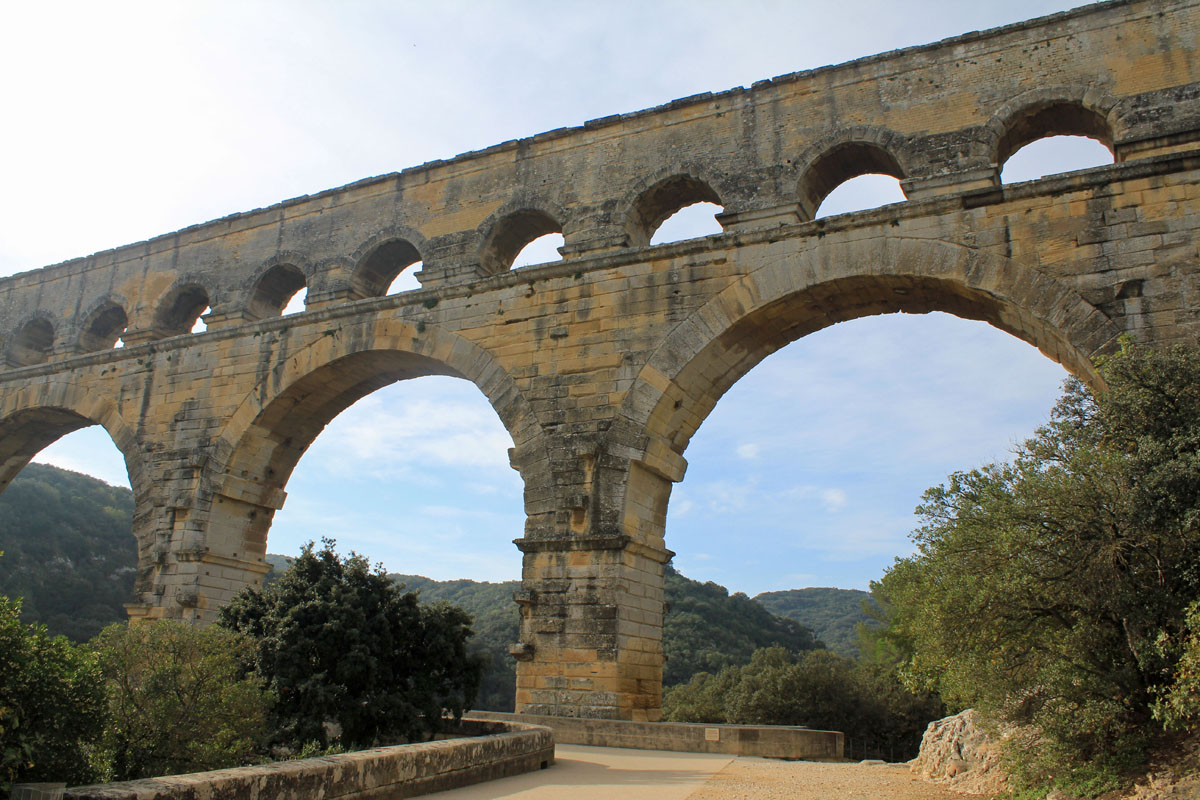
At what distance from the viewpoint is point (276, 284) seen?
13.0 metres

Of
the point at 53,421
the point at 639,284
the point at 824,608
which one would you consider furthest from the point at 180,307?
Answer: the point at 824,608

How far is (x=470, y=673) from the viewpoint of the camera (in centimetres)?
735

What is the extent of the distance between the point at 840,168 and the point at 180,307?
32.5 ft

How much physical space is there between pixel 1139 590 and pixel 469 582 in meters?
39.1

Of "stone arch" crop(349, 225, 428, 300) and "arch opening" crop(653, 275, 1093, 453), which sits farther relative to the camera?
"stone arch" crop(349, 225, 428, 300)

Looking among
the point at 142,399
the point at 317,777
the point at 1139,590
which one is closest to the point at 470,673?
the point at 317,777

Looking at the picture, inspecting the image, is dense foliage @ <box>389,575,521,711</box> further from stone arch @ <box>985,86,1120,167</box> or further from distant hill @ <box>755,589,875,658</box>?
distant hill @ <box>755,589,875,658</box>

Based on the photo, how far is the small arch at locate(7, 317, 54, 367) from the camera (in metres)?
14.9

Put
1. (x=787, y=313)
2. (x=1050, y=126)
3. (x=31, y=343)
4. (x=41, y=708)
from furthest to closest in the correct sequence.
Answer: (x=31, y=343) < (x=1050, y=126) < (x=787, y=313) < (x=41, y=708)

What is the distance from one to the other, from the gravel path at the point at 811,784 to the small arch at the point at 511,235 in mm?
6586

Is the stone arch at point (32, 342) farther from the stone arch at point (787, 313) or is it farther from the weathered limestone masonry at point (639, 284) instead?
the stone arch at point (787, 313)

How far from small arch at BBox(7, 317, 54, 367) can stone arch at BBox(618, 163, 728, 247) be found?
1035 centimetres

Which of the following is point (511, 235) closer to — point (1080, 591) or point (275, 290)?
point (275, 290)

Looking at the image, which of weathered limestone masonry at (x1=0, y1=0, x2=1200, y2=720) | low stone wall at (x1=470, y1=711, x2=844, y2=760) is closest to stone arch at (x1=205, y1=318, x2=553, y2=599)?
weathered limestone masonry at (x1=0, y1=0, x2=1200, y2=720)
